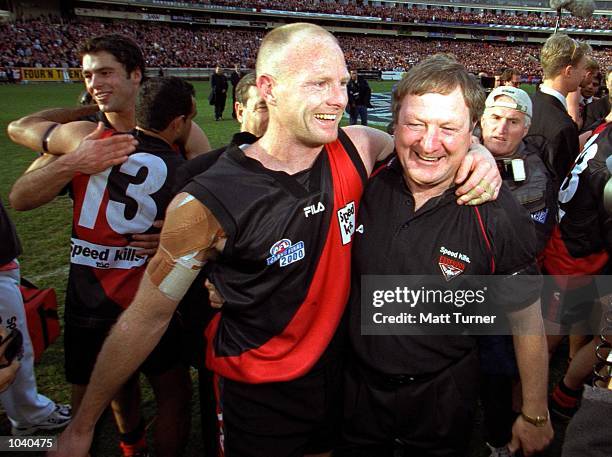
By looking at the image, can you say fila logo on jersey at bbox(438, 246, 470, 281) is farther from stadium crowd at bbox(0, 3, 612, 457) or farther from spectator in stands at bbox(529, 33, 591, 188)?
spectator in stands at bbox(529, 33, 591, 188)

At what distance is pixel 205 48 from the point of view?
4794cm

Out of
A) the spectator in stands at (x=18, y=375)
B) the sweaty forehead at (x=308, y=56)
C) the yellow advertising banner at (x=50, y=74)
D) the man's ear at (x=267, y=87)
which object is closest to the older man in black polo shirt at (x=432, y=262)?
the sweaty forehead at (x=308, y=56)

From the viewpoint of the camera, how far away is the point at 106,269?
2549 millimetres

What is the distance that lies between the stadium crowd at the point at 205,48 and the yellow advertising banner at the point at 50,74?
118cm

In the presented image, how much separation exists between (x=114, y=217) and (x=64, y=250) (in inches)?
164

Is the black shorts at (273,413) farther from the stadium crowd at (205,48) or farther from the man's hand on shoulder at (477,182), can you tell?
the stadium crowd at (205,48)

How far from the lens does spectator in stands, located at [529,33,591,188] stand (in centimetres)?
378

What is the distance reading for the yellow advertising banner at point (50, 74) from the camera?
27.9 meters

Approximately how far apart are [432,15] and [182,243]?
7590 centimetres

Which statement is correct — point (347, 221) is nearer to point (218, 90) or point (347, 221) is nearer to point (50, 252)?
point (50, 252)

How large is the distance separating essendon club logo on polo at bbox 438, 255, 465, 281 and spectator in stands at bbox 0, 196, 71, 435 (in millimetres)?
2682

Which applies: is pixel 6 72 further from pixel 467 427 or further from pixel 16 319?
pixel 467 427

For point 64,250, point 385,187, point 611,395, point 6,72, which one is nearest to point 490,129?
point 385,187

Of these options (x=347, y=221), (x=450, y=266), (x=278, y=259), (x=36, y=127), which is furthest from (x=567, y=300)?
(x=36, y=127)
